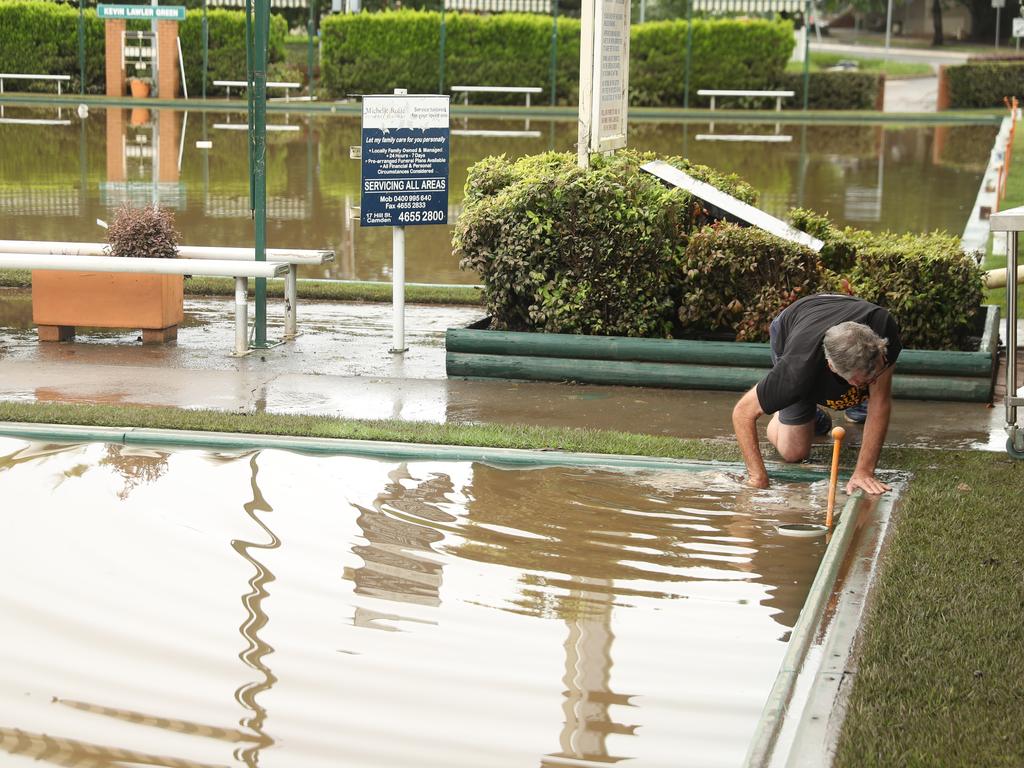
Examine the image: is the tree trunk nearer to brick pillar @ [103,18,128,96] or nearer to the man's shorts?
brick pillar @ [103,18,128,96]

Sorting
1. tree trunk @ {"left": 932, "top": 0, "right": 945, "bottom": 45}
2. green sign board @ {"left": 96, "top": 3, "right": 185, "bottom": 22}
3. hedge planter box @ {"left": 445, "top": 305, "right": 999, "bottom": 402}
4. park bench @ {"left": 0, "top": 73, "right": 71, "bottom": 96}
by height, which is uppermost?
tree trunk @ {"left": 932, "top": 0, "right": 945, "bottom": 45}

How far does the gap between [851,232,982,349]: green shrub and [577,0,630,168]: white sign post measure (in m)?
2.00

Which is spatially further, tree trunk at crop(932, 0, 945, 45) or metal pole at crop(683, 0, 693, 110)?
tree trunk at crop(932, 0, 945, 45)

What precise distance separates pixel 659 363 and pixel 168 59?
1306 inches

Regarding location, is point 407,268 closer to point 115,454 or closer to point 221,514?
point 115,454

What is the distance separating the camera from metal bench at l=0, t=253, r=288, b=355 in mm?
9664

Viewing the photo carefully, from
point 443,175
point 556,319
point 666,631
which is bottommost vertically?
point 666,631


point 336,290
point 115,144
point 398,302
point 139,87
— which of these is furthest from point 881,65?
point 398,302

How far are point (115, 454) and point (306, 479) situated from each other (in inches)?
43.3

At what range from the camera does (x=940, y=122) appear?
3550 centimetres

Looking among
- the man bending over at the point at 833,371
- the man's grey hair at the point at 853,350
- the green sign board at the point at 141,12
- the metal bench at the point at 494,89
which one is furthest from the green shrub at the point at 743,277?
the green sign board at the point at 141,12

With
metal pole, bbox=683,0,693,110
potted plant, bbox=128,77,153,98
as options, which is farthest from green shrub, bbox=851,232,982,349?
potted plant, bbox=128,77,153,98

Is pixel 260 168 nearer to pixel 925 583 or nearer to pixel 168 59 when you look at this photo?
pixel 925 583

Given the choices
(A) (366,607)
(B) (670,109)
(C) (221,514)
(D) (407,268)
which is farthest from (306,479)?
(B) (670,109)
